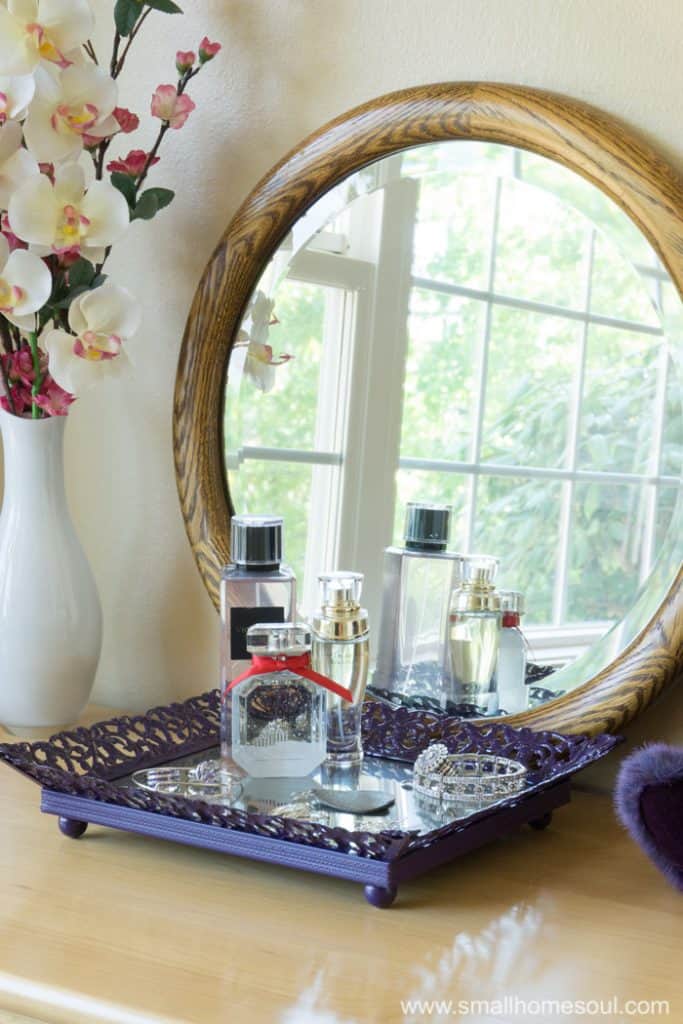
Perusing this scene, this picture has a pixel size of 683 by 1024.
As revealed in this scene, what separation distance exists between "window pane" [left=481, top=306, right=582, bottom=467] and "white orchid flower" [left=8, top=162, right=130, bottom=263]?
1.14ft

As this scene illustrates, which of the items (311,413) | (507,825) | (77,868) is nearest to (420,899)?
(507,825)

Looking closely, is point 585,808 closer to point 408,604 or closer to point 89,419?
point 408,604

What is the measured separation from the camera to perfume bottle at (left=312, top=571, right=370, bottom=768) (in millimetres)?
910

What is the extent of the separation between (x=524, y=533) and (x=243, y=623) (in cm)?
25

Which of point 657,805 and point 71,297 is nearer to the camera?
point 657,805

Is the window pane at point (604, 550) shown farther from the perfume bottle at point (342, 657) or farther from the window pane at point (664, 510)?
the perfume bottle at point (342, 657)

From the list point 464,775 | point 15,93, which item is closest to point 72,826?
point 464,775

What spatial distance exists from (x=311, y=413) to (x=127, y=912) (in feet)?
1.71

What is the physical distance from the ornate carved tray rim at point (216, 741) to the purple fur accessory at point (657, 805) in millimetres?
94

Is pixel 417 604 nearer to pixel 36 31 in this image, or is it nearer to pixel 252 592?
pixel 252 592

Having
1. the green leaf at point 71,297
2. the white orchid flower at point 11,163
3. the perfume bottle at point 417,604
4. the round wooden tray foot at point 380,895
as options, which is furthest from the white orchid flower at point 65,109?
the round wooden tray foot at point 380,895

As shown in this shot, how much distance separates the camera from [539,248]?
0.98 meters

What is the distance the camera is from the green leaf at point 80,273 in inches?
43.3

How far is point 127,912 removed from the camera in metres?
0.72
